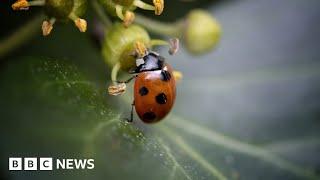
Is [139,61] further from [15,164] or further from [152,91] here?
[15,164]

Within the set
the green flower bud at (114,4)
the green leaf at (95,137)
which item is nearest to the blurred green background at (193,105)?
the green leaf at (95,137)

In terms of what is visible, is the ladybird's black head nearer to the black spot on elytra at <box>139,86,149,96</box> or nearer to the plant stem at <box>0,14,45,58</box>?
the black spot on elytra at <box>139,86,149,96</box>

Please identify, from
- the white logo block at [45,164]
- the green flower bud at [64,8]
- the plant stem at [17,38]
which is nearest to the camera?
the green flower bud at [64,8]

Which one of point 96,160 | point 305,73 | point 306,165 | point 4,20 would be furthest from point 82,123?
point 305,73

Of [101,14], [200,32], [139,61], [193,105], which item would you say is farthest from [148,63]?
[193,105]

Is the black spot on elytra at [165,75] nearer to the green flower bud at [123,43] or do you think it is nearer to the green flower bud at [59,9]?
the green flower bud at [123,43]

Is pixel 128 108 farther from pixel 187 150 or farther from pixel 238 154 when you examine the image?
pixel 238 154
